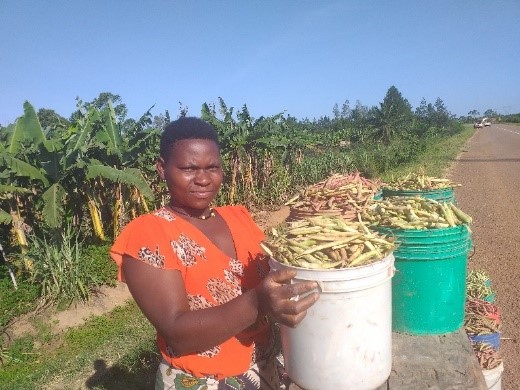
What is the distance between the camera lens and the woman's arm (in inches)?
58.0

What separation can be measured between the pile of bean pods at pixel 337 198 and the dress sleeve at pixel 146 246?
4.71 ft

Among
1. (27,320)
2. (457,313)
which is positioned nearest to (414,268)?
(457,313)

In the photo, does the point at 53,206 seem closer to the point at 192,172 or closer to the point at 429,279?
the point at 192,172

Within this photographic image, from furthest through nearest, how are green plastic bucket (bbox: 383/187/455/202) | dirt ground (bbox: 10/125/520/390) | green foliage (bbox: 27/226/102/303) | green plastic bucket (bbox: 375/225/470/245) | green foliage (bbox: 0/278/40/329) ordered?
green foliage (bbox: 27/226/102/303) → green foliage (bbox: 0/278/40/329) → dirt ground (bbox: 10/125/520/390) → green plastic bucket (bbox: 383/187/455/202) → green plastic bucket (bbox: 375/225/470/245)

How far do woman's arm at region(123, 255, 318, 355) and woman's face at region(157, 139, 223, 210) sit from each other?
0.42m

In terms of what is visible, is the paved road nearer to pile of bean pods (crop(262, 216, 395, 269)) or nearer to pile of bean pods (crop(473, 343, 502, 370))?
pile of bean pods (crop(473, 343, 502, 370))

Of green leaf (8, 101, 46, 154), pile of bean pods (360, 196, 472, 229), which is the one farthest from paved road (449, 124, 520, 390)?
green leaf (8, 101, 46, 154)

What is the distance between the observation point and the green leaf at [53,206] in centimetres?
618

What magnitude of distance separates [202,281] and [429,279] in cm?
135

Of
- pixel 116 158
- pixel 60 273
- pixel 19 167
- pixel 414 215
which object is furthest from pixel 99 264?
pixel 414 215

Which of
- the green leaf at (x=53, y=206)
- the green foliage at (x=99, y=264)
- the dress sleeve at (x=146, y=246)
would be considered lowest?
the green foliage at (x=99, y=264)

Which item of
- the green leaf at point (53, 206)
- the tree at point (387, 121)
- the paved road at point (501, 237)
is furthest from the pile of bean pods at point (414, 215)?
the tree at point (387, 121)

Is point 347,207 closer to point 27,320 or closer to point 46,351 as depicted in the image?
point 46,351

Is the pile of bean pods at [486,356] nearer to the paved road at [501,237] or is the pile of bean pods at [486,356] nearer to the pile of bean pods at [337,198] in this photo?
the paved road at [501,237]
